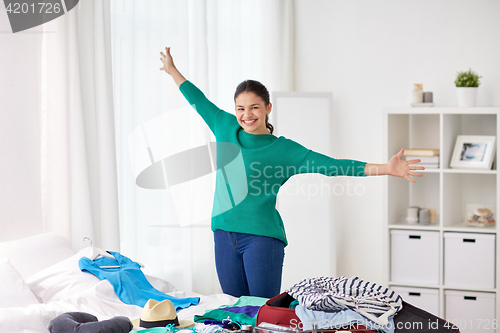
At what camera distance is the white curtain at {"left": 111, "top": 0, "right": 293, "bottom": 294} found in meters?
2.74

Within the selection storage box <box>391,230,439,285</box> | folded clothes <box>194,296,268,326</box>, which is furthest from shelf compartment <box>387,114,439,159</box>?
folded clothes <box>194,296,268,326</box>

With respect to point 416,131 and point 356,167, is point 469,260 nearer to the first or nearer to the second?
point 416,131


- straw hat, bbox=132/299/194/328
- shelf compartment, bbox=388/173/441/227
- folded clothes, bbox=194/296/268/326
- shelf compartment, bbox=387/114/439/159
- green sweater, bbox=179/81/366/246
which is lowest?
folded clothes, bbox=194/296/268/326

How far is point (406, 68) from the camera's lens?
3674mm

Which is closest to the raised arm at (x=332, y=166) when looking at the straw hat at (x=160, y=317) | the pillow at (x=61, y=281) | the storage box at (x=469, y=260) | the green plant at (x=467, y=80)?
the straw hat at (x=160, y=317)

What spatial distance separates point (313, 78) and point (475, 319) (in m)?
2.11

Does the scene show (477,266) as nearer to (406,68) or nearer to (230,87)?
(406,68)

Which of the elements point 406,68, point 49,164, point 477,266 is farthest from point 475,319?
point 49,164

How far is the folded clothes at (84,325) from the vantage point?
5.07ft

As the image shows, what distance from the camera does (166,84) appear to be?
2941mm

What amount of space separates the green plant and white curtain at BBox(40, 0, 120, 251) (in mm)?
2288

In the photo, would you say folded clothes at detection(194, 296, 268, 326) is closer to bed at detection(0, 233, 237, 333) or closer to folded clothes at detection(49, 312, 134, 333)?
bed at detection(0, 233, 237, 333)

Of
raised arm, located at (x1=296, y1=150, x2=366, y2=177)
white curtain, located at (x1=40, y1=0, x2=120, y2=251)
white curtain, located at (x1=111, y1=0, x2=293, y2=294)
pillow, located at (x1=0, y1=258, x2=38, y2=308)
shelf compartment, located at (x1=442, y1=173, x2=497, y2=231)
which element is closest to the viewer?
pillow, located at (x1=0, y1=258, x2=38, y2=308)

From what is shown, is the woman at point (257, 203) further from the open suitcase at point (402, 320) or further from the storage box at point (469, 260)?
the storage box at point (469, 260)
